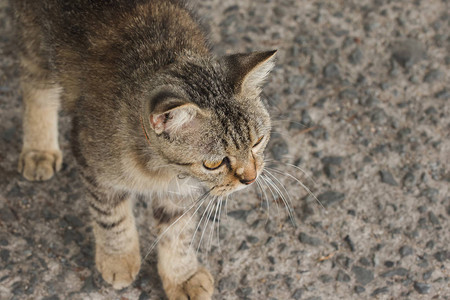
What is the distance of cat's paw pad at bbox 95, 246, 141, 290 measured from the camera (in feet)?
11.0

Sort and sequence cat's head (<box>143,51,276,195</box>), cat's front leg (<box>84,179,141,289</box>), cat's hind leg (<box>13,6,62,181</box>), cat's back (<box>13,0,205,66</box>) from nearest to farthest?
cat's head (<box>143,51,276,195</box>) < cat's back (<box>13,0,205,66</box>) < cat's front leg (<box>84,179,141,289</box>) < cat's hind leg (<box>13,6,62,181</box>)

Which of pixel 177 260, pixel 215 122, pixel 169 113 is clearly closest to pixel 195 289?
pixel 177 260

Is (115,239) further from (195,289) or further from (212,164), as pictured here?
(212,164)

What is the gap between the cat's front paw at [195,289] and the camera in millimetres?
3293

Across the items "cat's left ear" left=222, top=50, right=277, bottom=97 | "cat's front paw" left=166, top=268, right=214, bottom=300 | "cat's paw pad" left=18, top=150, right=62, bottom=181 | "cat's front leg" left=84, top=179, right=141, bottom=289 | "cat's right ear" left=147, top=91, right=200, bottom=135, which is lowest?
"cat's front paw" left=166, top=268, right=214, bottom=300

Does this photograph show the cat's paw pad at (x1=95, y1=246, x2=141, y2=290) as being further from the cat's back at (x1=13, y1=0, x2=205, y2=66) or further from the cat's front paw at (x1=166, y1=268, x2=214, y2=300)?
the cat's back at (x1=13, y1=0, x2=205, y2=66)

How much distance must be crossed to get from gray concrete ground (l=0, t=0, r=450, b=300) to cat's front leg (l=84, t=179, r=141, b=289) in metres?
0.11

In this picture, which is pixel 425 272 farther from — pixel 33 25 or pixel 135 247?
pixel 33 25

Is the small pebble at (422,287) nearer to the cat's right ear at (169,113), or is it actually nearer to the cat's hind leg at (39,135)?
the cat's right ear at (169,113)

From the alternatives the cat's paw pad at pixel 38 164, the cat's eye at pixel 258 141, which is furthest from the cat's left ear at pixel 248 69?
the cat's paw pad at pixel 38 164

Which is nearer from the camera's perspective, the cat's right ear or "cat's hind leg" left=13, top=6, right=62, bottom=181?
the cat's right ear

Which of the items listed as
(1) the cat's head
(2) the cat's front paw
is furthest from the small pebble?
(1) the cat's head

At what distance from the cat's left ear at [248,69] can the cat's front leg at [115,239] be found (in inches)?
37.2

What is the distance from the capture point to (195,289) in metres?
3.31
